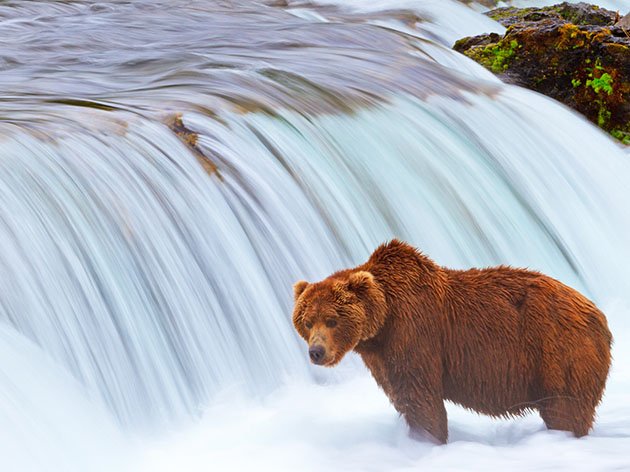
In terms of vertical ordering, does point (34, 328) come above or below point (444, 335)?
below

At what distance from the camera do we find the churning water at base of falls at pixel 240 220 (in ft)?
14.8

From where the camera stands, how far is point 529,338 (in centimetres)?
400

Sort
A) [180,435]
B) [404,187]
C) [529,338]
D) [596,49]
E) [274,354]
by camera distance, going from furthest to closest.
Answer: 1. [596,49]
2. [404,187]
3. [274,354]
4. [180,435]
5. [529,338]

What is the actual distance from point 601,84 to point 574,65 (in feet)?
1.10

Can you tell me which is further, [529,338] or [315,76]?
[315,76]

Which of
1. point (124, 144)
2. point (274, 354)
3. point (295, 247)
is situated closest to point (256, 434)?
point (274, 354)

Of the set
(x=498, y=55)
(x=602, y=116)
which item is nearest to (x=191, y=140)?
(x=602, y=116)

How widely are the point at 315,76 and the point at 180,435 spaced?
447 centimetres

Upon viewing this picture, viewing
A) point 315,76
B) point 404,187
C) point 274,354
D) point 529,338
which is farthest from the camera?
point 315,76

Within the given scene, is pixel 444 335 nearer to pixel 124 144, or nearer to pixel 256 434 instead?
pixel 256 434

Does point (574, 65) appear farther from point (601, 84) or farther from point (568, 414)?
point (568, 414)

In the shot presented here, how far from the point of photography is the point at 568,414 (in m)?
4.02

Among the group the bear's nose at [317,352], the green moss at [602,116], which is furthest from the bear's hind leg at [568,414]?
the green moss at [602,116]

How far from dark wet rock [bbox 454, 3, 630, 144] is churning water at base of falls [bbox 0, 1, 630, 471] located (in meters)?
0.45
